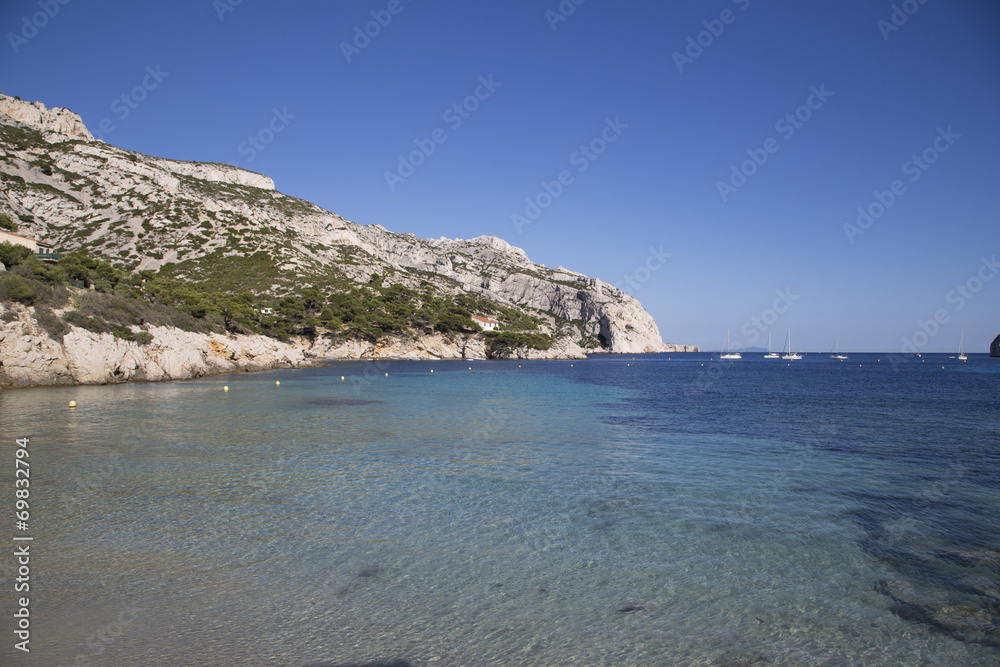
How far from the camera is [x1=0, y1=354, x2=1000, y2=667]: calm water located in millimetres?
5344

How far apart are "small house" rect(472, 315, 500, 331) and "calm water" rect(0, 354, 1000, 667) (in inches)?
3896

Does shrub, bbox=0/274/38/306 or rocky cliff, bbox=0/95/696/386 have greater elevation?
rocky cliff, bbox=0/95/696/386

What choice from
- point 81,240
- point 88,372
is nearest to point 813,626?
point 88,372

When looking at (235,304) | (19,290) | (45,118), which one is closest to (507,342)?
(235,304)

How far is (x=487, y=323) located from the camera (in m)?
121

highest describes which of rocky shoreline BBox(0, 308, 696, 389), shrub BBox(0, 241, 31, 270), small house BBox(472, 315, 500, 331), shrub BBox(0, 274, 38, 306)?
small house BBox(472, 315, 500, 331)

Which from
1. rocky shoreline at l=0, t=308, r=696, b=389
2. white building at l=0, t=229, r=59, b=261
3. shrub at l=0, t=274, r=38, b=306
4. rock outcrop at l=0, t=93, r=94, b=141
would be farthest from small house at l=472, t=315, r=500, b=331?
rock outcrop at l=0, t=93, r=94, b=141

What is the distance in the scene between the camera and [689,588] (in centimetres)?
670

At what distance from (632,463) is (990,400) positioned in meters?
34.6

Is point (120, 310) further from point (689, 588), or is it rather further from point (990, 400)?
point (990, 400)

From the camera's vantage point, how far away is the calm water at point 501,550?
5344 mm

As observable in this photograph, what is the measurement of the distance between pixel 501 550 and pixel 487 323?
113314mm

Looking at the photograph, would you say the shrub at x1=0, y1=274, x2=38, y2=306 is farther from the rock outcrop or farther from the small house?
the rock outcrop

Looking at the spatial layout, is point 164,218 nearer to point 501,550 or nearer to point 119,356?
point 119,356
